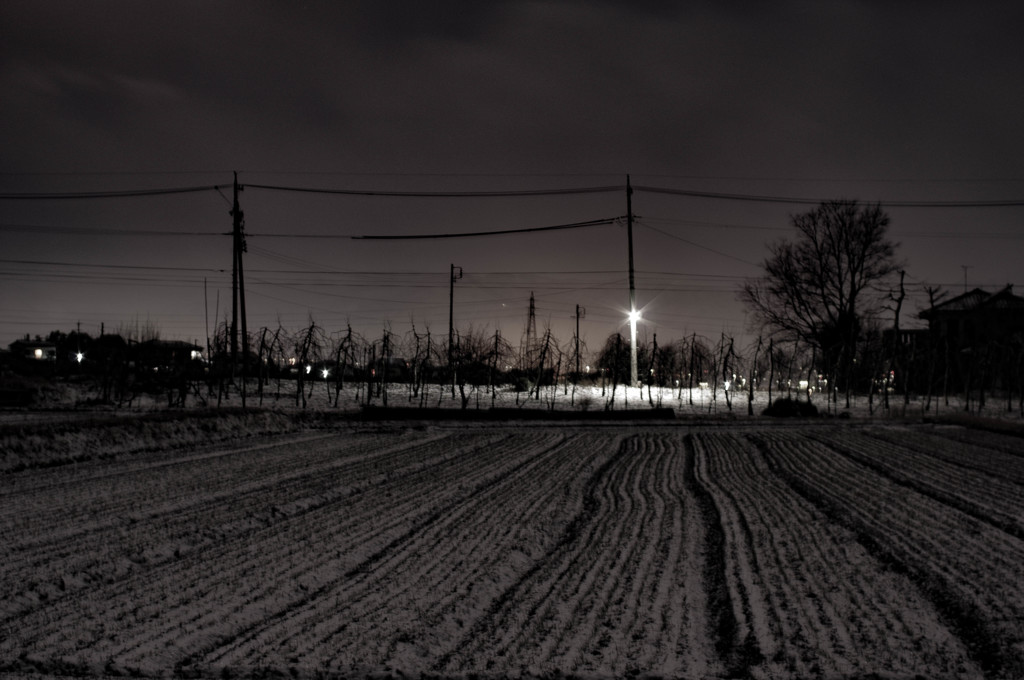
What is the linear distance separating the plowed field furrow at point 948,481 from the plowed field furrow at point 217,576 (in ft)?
24.0

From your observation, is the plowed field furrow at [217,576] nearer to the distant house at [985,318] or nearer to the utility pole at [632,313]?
the utility pole at [632,313]

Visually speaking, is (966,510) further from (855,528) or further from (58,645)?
(58,645)

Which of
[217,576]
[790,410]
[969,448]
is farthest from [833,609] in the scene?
[790,410]

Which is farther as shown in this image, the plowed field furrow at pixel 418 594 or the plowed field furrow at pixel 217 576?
the plowed field furrow at pixel 217 576

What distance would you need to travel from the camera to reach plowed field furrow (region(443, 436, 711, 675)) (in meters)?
4.79

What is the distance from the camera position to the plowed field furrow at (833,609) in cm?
477

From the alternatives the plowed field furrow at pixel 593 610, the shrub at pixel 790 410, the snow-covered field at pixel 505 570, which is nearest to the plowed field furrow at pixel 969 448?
the snow-covered field at pixel 505 570

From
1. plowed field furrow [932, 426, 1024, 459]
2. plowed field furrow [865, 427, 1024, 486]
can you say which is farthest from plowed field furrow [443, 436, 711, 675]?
plowed field furrow [932, 426, 1024, 459]

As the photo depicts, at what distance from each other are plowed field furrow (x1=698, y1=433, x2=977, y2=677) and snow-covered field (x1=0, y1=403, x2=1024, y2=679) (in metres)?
0.03

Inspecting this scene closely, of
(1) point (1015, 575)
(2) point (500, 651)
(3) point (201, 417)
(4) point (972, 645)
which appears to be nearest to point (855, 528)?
(1) point (1015, 575)

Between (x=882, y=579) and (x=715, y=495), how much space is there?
4.39 metres

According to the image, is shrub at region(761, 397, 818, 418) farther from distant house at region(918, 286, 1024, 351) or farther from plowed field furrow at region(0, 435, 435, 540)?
distant house at region(918, 286, 1024, 351)

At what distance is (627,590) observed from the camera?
6152 mm

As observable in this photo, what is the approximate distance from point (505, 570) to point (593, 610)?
126 centimetres
